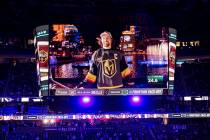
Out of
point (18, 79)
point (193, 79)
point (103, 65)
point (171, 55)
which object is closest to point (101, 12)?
point (103, 65)

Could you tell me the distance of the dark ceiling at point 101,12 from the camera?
16.7 meters

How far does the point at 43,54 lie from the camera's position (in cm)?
1595

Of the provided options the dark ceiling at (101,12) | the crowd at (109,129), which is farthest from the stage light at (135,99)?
the dark ceiling at (101,12)

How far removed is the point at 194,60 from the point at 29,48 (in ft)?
28.0

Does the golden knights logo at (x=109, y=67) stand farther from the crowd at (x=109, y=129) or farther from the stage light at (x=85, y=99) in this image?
the crowd at (x=109, y=129)

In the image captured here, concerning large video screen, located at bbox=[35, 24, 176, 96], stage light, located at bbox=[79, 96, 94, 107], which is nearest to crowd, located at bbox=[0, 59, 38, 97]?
stage light, located at bbox=[79, 96, 94, 107]

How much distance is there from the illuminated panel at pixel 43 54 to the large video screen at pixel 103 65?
122 millimetres

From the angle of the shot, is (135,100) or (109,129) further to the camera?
(109,129)

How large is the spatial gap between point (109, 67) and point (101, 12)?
251 centimetres

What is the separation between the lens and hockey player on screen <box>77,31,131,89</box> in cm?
1628

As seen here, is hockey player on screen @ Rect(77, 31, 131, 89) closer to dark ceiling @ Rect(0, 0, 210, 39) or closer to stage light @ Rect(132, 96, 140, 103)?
dark ceiling @ Rect(0, 0, 210, 39)

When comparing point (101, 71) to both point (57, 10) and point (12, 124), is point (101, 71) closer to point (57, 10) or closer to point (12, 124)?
point (57, 10)

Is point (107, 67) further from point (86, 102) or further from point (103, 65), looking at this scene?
point (86, 102)

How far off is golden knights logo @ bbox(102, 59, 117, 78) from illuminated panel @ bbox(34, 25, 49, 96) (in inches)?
82.9
